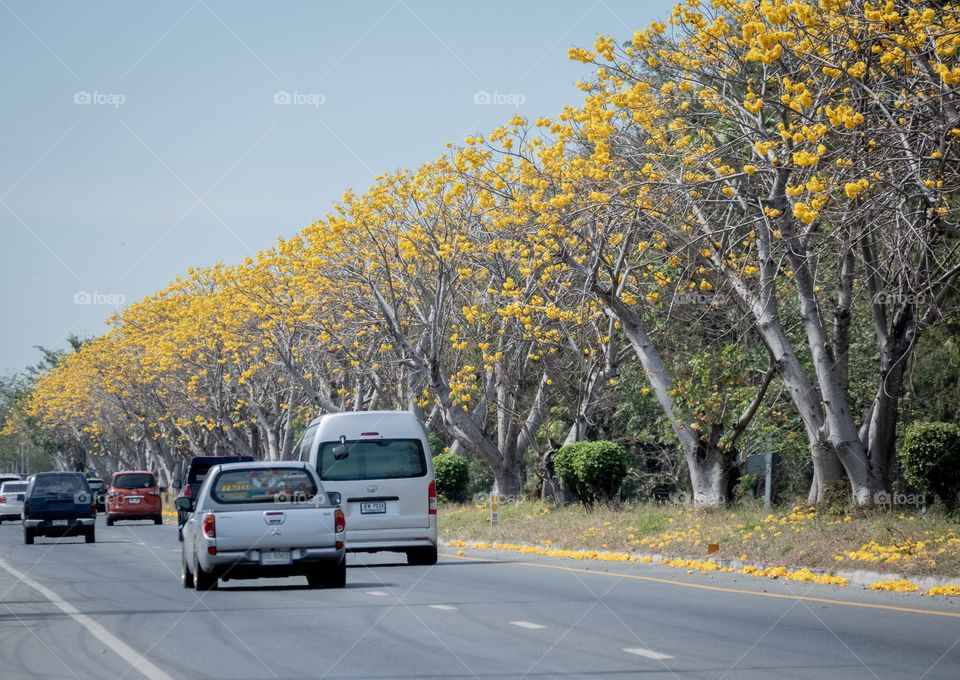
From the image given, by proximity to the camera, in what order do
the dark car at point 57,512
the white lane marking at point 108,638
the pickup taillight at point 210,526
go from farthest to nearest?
the dark car at point 57,512, the pickup taillight at point 210,526, the white lane marking at point 108,638

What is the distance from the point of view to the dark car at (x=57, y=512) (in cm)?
3481

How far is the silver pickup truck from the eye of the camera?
1741cm

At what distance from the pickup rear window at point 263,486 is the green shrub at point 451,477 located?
25.1 metres

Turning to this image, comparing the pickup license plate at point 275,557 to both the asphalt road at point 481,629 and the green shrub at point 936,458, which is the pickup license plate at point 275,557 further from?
the green shrub at point 936,458

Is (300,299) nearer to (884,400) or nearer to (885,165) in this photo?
(884,400)

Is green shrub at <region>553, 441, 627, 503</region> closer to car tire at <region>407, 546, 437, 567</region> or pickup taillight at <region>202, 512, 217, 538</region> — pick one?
car tire at <region>407, 546, 437, 567</region>

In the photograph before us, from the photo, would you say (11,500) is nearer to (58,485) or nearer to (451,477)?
(58,485)

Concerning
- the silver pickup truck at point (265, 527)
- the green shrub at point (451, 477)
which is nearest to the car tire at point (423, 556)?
the silver pickup truck at point (265, 527)

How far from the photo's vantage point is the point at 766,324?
22.4m

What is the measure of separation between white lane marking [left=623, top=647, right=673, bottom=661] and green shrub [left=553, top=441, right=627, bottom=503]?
19311 mm

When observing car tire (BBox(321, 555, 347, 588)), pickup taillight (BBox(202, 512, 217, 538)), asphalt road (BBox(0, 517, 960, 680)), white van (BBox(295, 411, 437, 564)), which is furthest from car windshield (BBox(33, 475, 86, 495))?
pickup taillight (BBox(202, 512, 217, 538))

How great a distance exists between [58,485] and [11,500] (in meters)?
15.4

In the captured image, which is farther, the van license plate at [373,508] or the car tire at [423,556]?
the car tire at [423,556]

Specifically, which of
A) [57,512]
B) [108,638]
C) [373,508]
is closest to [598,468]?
[373,508]
